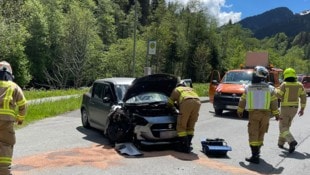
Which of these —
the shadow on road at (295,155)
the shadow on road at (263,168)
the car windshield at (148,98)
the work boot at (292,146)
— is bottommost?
the shadow on road at (295,155)

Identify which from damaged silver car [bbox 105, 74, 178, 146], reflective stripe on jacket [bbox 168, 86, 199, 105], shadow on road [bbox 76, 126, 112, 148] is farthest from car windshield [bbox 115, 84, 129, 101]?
reflective stripe on jacket [bbox 168, 86, 199, 105]

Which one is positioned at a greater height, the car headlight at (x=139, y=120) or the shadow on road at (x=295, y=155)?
the car headlight at (x=139, y=120)

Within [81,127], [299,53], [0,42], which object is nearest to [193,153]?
[81,127]

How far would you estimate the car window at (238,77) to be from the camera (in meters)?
18.6

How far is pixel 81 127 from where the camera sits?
13688 millimetres

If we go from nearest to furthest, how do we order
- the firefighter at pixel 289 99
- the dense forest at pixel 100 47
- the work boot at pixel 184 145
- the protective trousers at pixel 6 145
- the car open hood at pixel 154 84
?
1. the protective trousers at pixel 6 145
2. the work boot at pixel 184 145
3. the firefighter at pixel 289 99
4. the car open hood at pixel 154 84
5. the dense forest at pixel 100 47

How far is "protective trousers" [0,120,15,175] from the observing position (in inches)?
255

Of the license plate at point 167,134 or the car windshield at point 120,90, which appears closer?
the license plate at point 167,134

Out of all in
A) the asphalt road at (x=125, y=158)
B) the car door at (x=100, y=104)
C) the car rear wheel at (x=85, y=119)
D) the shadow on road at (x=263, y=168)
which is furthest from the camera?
the car rear wheel at (x=85, y=119)

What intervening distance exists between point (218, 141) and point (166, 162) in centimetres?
174

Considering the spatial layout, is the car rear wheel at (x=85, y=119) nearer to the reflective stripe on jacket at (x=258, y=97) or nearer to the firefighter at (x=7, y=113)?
the reflective stripe on jacket at (x=258, y=97)

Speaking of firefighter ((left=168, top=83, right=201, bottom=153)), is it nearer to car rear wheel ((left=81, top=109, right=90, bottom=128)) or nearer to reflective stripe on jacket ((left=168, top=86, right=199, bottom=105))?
reflective stripe on jacket ((left=168, top=86, right=199, bottom=105))

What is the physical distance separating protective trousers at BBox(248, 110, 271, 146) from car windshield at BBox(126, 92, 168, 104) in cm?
246

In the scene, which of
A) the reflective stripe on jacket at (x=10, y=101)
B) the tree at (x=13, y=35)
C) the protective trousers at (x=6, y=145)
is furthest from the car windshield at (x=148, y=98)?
the tree at (x=13, y=35)
